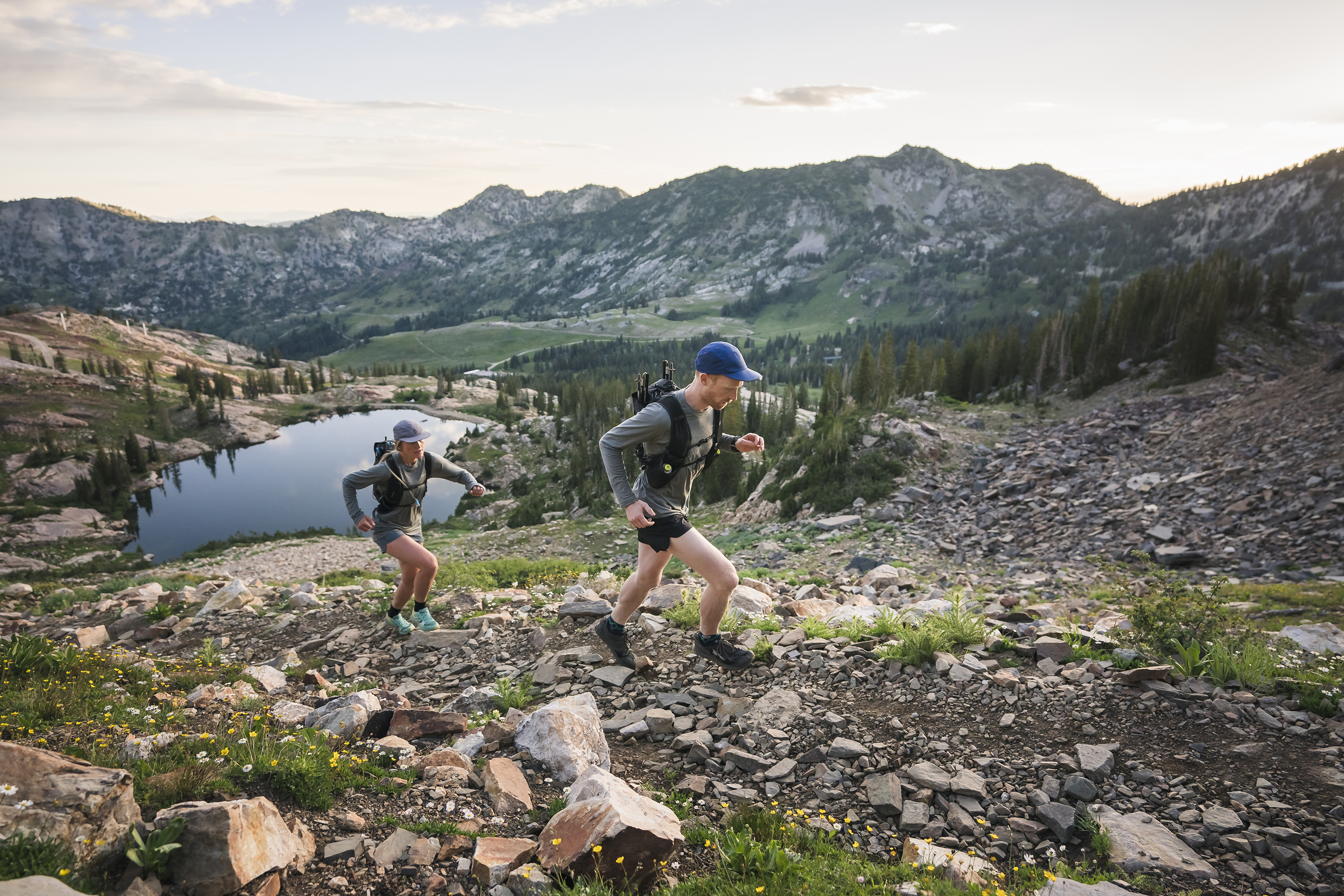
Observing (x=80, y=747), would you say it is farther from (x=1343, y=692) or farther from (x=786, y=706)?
(x=1343, y=692)

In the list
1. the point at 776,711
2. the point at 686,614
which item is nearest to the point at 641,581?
the point at 776,711

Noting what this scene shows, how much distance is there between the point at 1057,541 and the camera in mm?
→ 16094

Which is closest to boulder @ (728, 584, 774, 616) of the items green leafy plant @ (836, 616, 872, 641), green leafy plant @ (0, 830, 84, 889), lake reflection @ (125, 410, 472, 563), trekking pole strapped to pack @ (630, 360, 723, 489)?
green leafy plant @ (836, 616, 872, 641)

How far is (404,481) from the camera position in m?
9.57

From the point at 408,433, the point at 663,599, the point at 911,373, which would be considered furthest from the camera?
the point at 911,373

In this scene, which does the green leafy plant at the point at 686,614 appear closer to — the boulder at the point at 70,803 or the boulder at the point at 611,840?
the boulder at the point at 611,840

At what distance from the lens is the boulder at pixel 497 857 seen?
163 inches

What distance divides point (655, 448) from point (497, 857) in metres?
3.95

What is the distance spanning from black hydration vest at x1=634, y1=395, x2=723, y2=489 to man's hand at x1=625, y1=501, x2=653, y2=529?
0.48m

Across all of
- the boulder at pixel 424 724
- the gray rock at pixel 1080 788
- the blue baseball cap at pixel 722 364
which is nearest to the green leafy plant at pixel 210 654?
the boulder at pixel 424 724

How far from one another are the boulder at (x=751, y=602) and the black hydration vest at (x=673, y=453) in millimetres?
3627

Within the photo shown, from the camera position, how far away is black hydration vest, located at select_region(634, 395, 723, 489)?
649 centimetres

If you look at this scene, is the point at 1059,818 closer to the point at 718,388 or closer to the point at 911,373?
the point at 718,388

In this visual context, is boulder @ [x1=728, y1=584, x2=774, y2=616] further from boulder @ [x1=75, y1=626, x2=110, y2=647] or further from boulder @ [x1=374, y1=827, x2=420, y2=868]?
boulder @ [x1=75, y1=626, x2=110, y2=647]
